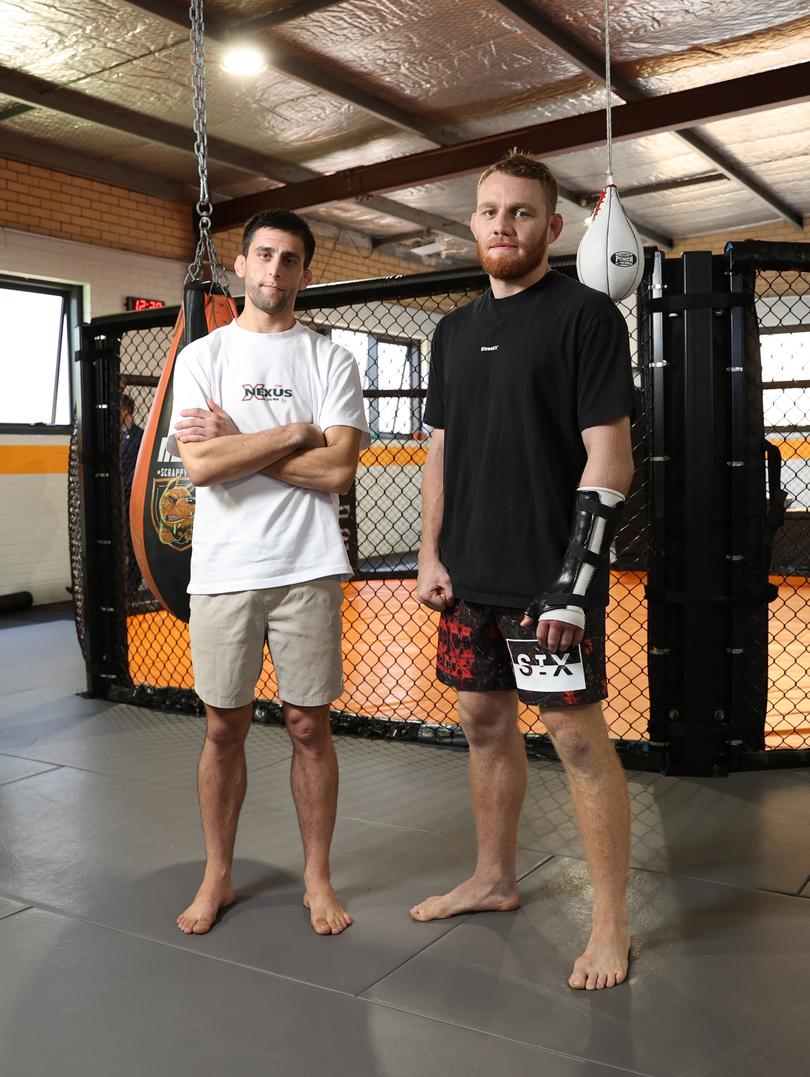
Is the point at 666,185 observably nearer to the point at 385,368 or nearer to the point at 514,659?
the point at 385,368

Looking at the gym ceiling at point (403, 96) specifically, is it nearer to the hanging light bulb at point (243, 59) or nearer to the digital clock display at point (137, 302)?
the hanging light bulb at point (243, 59)

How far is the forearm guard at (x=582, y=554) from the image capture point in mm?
1854

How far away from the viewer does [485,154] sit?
7.49 metres

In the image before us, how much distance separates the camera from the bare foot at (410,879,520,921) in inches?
88.2

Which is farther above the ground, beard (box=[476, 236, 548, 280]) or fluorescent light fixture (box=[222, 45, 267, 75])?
fluorescent light fixture (box=[222, 45, 267, 75])

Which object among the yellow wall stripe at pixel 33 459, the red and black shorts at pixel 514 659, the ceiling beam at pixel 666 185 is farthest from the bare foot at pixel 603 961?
the ceiling beam at pixel 666 185

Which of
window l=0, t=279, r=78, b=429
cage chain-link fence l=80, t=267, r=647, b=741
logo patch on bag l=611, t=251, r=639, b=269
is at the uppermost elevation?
window l=0, t=279, r=78, b=429

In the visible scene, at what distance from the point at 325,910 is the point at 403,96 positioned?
6.12 m

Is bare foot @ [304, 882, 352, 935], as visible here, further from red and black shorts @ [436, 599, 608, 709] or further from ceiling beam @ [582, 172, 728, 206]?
ceiling beam @ [582, 172, 728, 206]

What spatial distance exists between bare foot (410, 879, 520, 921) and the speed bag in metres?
1.09

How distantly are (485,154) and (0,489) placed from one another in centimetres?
444

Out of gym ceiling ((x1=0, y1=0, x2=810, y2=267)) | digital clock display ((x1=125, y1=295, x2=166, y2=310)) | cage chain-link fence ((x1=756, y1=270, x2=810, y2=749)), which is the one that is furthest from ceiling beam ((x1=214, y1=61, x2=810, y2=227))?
cage chain-link fence ((x1=756, y1=270, x2=810, y2=749))

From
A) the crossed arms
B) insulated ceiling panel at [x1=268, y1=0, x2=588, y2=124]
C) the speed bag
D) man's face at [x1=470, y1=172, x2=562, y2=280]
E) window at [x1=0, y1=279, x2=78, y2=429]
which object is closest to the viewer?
man's face at [x1=470, y1=172, x2=562, y2=280]

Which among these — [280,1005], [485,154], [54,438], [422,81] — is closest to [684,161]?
[485,154]
